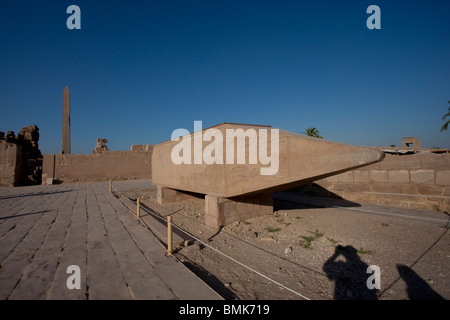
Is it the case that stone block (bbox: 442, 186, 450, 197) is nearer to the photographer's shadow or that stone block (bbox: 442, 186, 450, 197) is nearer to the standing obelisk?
the photographer's shadow

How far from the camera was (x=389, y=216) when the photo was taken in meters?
5.76

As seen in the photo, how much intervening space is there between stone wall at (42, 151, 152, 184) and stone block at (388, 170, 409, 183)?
1558cm

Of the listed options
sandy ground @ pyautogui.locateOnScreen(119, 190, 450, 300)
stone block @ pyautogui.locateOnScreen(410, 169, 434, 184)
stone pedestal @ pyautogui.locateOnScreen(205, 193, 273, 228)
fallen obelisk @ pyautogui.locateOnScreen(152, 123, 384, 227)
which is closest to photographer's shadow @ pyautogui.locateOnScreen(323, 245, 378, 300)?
sandy ground @ pyautogui.locateOnScreen(119, 190, 450, 300)

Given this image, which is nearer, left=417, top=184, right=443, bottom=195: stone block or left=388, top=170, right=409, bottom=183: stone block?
left=417, top=184, right=443, bottom=195: stone block

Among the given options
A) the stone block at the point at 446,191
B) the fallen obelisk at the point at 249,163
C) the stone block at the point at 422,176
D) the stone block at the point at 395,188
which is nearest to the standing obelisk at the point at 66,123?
the fallen obelisk at the point at 249,163

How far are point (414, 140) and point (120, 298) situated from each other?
19.8 metres

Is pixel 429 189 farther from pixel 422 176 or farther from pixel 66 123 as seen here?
pixel 66 123

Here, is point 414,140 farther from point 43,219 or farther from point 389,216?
point 43,219

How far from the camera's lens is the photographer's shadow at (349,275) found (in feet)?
8.52

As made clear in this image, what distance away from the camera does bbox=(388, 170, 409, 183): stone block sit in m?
7.09

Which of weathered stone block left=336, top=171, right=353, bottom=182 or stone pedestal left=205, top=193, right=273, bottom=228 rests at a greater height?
weathered stone block left=336, top=171, right=353, bottom=182
